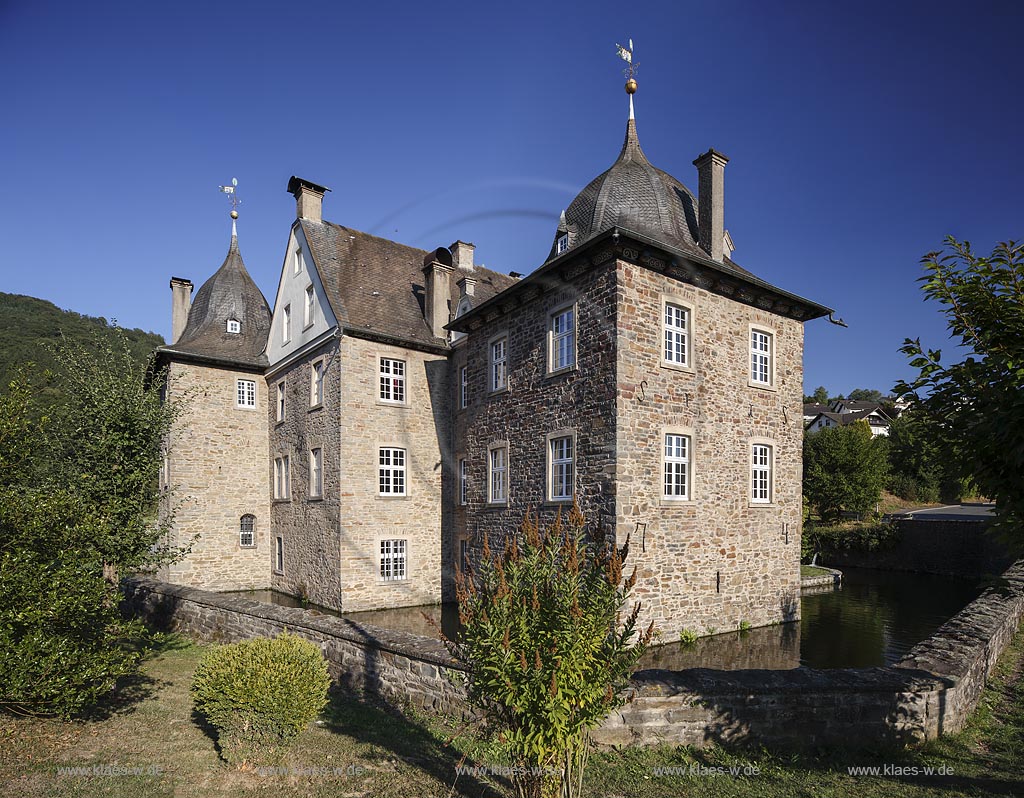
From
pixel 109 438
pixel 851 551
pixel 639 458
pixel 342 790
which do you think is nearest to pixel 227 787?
pixel 342 790

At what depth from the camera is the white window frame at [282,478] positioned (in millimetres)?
22391

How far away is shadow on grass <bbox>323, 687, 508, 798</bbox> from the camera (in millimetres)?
5918

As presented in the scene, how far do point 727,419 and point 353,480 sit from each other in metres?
11.3

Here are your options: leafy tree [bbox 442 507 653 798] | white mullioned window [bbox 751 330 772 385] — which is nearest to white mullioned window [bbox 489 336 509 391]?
white mullioned window [bbox 751 330 772 385]

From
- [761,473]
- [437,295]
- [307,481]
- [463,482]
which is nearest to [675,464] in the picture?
[761,473]

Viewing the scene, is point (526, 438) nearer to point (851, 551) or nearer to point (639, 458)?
point (639, 458)

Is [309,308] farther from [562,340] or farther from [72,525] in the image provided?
[72,525]

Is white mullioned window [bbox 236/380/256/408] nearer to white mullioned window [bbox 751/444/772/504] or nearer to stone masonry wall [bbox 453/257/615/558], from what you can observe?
stone masonry wall [bbox 453/257/615/558]

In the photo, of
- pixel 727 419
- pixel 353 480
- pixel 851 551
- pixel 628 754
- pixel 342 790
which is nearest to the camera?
pixel 342 790

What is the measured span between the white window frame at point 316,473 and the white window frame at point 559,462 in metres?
8.65

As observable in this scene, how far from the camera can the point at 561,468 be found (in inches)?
590

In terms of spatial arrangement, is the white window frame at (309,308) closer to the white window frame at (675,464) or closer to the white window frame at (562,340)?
the white window frame at (562,340)

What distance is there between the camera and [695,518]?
1445cm

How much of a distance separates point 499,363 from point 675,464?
240 inches
